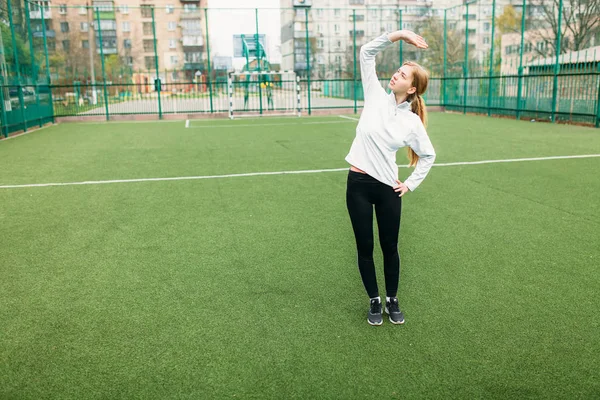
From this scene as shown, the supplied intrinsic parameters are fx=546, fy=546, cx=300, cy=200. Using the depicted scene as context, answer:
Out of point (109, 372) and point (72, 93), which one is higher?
point (72, 93)

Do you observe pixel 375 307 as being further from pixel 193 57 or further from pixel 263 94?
pixel 193 57

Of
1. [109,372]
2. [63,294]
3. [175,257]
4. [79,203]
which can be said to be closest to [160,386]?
[109,372]

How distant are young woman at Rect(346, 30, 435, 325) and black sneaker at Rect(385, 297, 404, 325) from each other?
0.36 metres

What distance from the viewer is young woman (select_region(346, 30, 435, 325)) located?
322cm

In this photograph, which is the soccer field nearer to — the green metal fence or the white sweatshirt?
the white sweatshirt

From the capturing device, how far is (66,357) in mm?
3170

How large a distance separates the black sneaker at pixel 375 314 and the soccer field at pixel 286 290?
0.15 feet

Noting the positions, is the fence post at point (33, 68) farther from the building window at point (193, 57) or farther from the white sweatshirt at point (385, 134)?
the white sweatshirt at point (385, 134)

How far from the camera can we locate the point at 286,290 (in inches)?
163

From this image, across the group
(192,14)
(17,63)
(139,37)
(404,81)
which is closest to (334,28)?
(192,14)

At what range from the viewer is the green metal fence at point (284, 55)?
62.2 ft

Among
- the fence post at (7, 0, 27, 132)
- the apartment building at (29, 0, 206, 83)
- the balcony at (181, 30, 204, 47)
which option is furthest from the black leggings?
the balcony at (181, 30, 204, 47)

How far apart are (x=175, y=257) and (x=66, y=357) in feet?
6.05

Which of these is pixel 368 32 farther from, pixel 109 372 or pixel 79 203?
pixel 109 372
